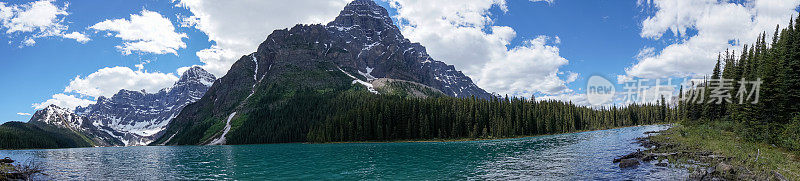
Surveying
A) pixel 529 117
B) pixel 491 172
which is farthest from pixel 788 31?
pixel 529 117

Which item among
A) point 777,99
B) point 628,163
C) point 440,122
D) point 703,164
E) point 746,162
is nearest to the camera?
point 746,162

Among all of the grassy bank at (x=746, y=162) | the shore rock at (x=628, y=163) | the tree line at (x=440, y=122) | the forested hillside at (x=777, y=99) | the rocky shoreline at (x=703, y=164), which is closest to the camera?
the rocky shoreline at (x=703, y=164)

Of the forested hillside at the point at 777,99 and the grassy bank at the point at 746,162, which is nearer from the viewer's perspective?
the grassy bank at the point at 746,162

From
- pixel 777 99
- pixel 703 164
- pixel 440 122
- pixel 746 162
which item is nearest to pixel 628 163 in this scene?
pixel 703 164

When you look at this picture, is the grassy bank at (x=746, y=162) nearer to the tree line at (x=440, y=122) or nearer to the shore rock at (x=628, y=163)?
the shore rock at (x=628, y=163)

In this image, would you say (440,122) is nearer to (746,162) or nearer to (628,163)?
(628,163)

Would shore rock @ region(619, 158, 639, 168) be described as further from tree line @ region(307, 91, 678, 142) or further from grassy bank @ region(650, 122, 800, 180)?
tree line @ region(307, 91, 678, 142)

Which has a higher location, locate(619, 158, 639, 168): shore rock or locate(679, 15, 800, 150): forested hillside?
Answer: locate(679, 15, 800, 150): forested hillside

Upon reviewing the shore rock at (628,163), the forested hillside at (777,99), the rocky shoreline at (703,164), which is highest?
the forested hillside at (777,99)

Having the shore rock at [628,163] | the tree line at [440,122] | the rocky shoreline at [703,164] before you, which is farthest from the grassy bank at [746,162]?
the tree line at [440,122]

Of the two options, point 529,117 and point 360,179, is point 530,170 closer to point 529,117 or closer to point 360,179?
point 360,179

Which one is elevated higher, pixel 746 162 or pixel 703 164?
pixel 746 162

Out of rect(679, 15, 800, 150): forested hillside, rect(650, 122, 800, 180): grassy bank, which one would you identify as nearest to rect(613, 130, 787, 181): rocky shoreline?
rect(650, 122, 800, 180): grassy bank

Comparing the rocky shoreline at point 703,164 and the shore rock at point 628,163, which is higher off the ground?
the rocky shoreline at point 703,164
